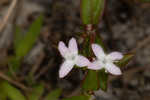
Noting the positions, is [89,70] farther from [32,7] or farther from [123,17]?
[32,7]

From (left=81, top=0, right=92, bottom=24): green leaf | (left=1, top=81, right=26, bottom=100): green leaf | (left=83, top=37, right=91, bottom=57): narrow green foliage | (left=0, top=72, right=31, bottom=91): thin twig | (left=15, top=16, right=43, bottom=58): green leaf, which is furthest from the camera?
(left=15, top=16, right=43, bottom=58): green leaf

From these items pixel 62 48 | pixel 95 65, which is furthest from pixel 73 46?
pixel 95 65

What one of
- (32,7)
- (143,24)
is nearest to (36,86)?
(32,7)

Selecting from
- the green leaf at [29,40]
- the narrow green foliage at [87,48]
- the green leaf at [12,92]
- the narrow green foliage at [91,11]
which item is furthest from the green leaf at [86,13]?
the green leaf at [12,92]

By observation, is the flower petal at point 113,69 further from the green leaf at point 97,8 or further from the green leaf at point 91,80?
the green leaf at point 97,8

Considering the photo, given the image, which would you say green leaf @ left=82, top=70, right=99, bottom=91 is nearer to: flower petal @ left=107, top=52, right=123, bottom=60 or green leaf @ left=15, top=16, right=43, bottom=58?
flower petal @ left=107, top=52, right=123, bottom=60

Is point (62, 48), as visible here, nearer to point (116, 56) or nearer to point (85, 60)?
point (85, 60)

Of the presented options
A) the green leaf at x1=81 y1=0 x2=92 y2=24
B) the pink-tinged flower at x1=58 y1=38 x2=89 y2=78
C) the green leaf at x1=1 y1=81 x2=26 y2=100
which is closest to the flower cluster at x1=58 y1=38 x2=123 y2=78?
the pink-tinged flower at x1=58 y1=38 x2=89 y2=78

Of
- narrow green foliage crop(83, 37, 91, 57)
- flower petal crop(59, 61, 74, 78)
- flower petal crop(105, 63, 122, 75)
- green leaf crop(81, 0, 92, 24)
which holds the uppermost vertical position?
green leaf crop(81, 0, 92, 24)
